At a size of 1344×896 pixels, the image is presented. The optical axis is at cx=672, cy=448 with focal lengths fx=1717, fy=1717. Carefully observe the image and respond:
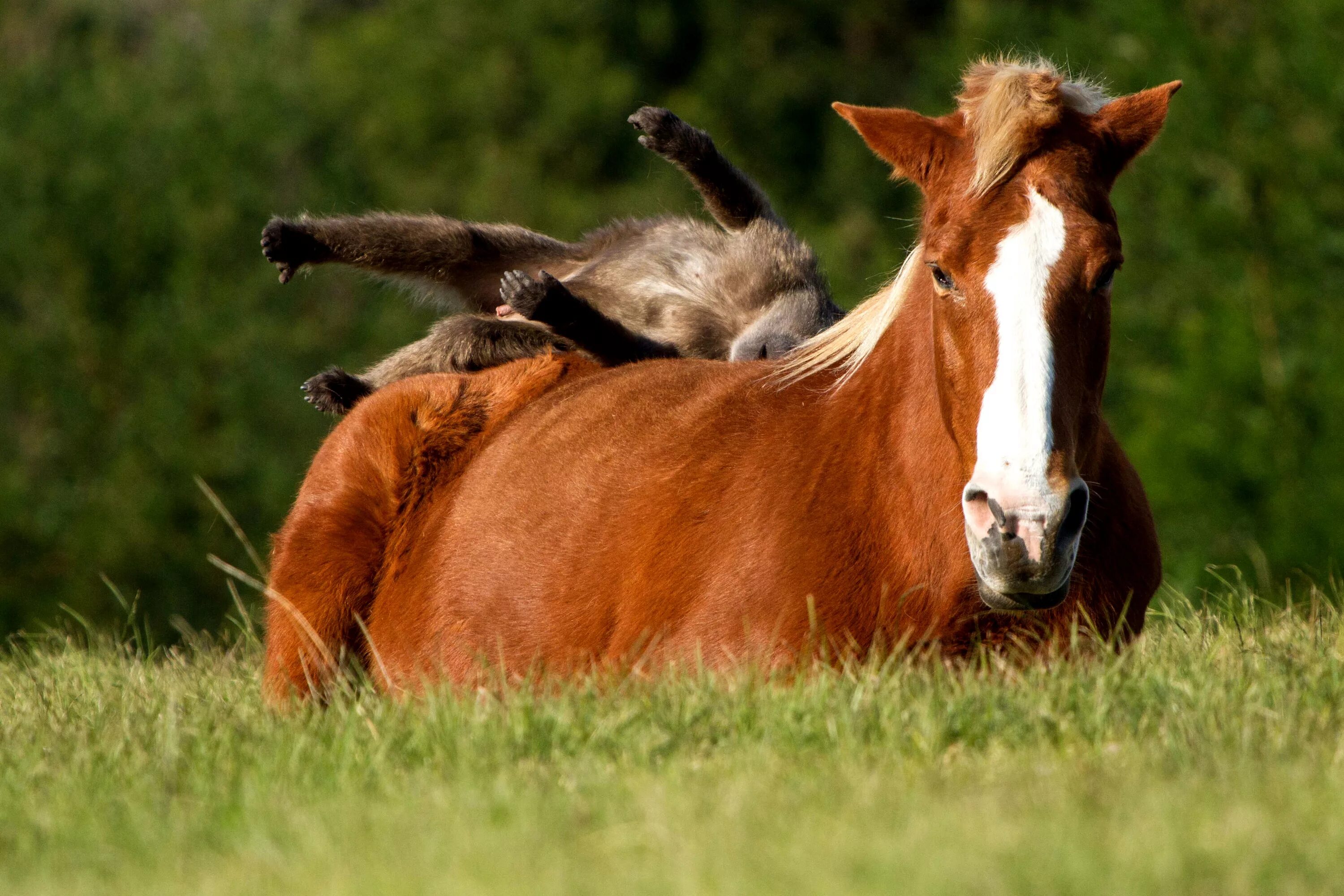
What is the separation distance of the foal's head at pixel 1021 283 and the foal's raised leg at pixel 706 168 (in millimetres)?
2210

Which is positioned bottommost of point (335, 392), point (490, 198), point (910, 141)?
point (490, 198)

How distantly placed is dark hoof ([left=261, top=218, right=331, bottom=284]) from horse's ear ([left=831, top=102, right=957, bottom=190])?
2812 millimetres

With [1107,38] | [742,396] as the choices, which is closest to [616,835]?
[742,396]

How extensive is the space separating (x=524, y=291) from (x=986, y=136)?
222cm

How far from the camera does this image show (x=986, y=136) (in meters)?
4.10

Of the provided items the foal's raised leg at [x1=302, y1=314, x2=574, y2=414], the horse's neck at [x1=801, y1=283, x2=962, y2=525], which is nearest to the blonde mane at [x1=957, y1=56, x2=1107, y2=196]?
the horse's neck at [x1=801, y1=283, x2=962, y2=525]

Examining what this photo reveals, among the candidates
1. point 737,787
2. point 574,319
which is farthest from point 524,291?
point 737,787

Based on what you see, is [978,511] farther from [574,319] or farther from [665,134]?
[665,134]

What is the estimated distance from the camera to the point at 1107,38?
87.5ft

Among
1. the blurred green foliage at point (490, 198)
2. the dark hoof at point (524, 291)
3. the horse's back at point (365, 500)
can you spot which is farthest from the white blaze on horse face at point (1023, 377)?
the blurred green foliage at point (490, 198)

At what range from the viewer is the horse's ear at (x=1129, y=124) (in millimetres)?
4281

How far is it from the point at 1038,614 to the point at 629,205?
25787 mm

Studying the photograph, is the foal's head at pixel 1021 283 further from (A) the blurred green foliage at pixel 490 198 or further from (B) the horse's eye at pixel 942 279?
(A) the blurred green foliage at pixel 490 198

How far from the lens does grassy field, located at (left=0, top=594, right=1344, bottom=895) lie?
8.50 feet
